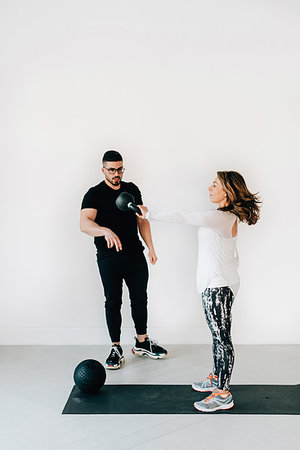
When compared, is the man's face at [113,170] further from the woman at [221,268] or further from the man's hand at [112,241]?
the woman at [221,268]

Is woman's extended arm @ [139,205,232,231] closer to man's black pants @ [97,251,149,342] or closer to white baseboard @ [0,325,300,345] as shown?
man's black pants @ [97,251,149,342]

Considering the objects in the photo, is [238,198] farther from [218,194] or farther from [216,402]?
[216,402]

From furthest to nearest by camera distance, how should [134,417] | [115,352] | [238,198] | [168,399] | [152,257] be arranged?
[152,257], [115,352], [168,399], [238,198], [134,417]

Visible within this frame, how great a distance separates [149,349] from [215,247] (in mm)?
1388

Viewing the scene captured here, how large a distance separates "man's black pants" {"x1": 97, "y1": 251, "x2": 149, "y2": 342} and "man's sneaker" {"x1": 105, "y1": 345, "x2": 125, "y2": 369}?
9 centimetres

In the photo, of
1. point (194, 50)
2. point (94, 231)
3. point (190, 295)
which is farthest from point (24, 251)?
point (194, 50)

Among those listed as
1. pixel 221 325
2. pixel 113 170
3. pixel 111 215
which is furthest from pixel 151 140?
pixel 221 325

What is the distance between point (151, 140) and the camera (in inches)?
176

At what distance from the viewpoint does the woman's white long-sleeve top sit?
310 cm

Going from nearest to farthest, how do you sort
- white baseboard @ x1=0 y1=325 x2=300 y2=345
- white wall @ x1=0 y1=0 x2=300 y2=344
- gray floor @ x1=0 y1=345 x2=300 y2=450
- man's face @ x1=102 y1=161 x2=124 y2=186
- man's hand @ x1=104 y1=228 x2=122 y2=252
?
gray floor @ x1=0 y1=345 x2=300 y2=450 < man's hand @ x1=104 y1=228 x2=122 y2=252 < man's face @ x1=102 y1=161 x2=124 y2=186 < white wall @ x1=0 y1=0 x2=300 y2=344 < white baseboard @ x1=0 y1=325 x2=300 y2=345

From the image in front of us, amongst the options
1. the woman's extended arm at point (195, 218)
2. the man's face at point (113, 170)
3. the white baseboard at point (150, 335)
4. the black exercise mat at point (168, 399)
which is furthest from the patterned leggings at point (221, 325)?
the white baseboard at point (150, 335)

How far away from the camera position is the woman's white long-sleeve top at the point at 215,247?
3.10 m

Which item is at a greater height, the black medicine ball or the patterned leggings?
the patterned leggings

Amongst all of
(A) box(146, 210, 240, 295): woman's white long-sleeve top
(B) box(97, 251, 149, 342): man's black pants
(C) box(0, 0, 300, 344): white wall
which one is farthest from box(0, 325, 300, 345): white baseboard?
(A) box(146, 210, 240, 295): woman's white long-sleeve top
